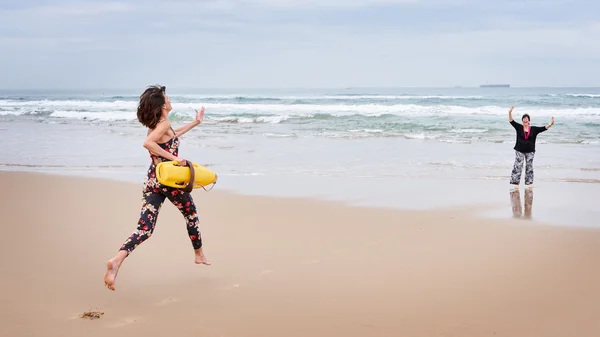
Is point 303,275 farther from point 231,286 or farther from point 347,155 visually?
point 347,155

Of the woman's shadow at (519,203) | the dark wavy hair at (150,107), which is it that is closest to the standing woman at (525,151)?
the woman's shadow at (519,203)

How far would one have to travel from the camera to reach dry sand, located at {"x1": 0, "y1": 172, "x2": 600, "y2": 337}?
13.2 feet

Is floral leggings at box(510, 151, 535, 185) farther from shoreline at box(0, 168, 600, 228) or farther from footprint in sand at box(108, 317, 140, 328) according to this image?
footprint in sand at box(108, 317, 140, 328)

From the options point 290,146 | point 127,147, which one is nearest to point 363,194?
point 290,146

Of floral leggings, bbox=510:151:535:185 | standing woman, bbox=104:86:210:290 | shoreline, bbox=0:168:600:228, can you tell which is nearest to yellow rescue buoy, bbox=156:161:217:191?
standing woman, bbox=104:86:210:290

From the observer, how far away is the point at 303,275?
16.5 feet

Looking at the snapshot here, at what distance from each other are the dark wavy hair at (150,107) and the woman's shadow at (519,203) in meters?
4.77

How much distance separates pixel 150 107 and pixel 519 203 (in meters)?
5.72

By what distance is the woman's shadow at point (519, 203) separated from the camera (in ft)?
24.9

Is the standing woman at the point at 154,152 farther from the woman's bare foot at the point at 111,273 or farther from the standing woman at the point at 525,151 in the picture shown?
the standing woman at the point at 525,151

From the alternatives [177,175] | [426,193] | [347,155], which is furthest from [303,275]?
[347,155]

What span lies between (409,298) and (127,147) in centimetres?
1335

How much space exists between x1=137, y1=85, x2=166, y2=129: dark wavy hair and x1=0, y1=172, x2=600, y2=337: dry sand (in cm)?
129

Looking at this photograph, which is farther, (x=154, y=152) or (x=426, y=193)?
(x=426, y=193)
